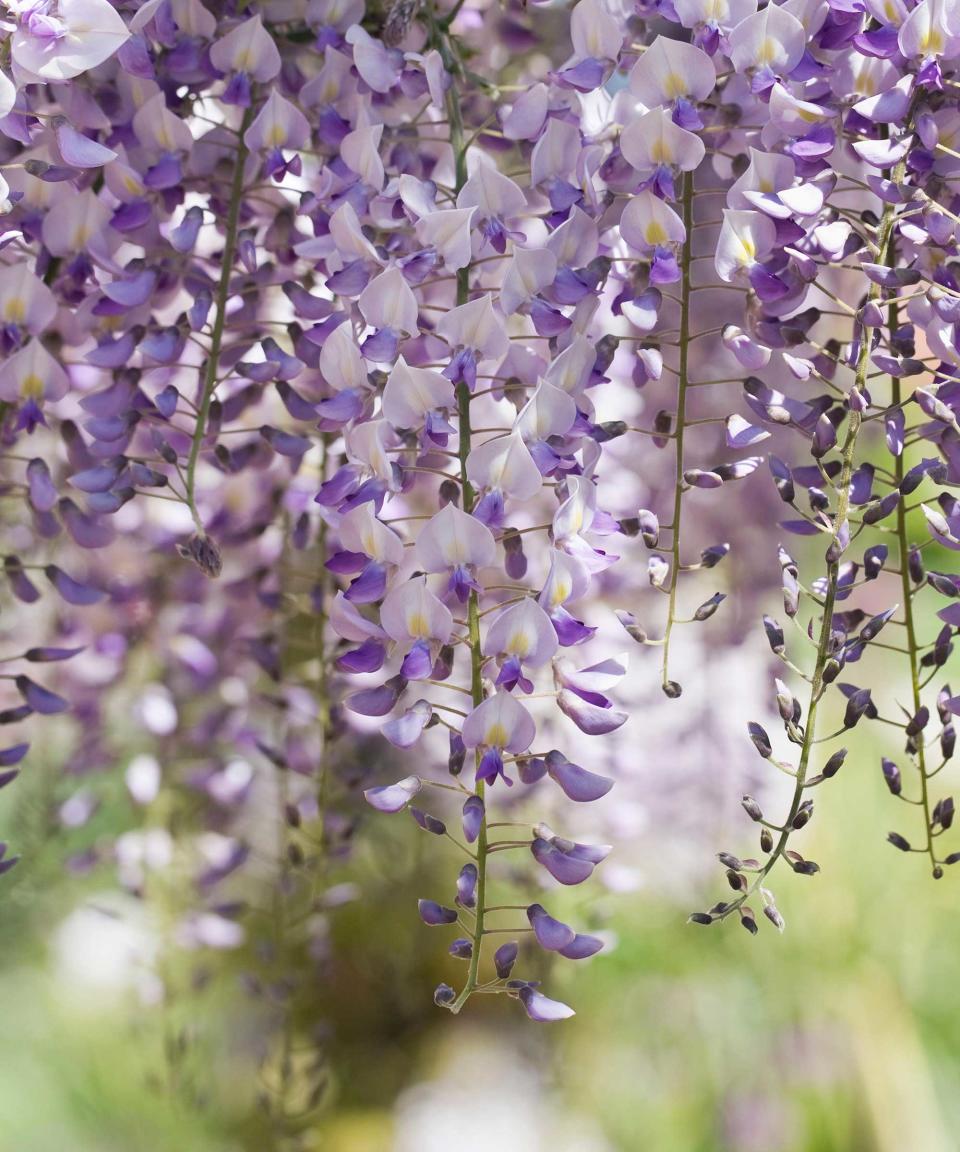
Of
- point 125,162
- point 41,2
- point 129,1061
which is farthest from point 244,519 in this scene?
point 129,1061

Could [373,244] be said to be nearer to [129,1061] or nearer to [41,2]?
[41,2]

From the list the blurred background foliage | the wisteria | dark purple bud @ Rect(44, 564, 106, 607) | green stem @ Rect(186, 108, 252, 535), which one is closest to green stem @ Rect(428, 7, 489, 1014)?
the wisteria

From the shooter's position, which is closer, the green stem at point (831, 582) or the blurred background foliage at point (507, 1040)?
the green stem at point (831, 582)

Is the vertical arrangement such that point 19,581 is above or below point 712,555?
below

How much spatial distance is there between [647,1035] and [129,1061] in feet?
1.79

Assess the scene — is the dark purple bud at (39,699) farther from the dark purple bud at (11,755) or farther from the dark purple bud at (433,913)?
the dark purple bud at (433,913)

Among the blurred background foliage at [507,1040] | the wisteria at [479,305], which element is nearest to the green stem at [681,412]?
the wisteria at [479,305]

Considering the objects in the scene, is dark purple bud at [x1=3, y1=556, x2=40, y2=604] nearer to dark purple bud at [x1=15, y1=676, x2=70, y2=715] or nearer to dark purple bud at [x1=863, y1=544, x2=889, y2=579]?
dark purple bud at [x1=15, y1=676, x2=70, y2=715]

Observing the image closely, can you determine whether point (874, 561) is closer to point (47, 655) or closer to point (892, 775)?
point (892, 775)

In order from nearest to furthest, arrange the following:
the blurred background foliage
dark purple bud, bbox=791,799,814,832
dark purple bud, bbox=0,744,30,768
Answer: dark purple bud, bbox=791,799,814,832 → dark purple bud, bbox=0,744,30,768 → the blurred background foliage

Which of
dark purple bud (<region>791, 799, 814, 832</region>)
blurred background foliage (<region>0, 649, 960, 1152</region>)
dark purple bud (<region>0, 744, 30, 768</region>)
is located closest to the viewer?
dark purple bud (<region>791, 799, 814, 832</region>)

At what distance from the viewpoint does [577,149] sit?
1.71 feet

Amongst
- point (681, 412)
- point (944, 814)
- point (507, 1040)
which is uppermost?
point (681, 412)

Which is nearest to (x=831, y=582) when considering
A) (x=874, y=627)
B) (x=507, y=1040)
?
(x=874, y=627)
